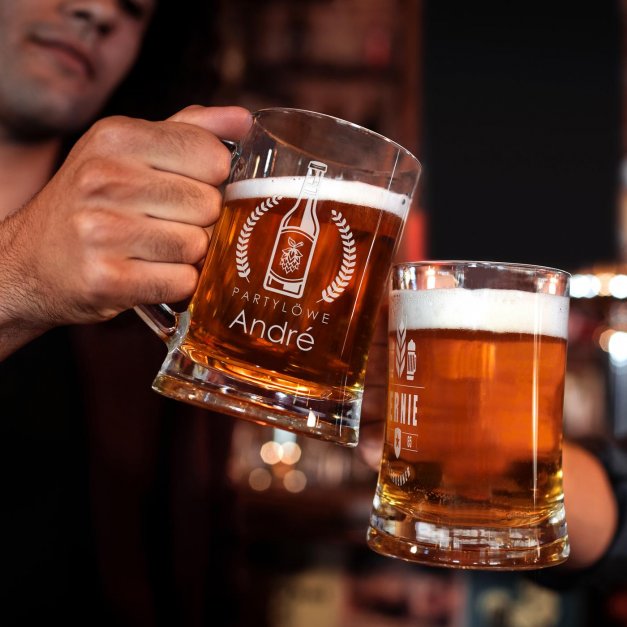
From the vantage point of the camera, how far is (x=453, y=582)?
8.36 ft

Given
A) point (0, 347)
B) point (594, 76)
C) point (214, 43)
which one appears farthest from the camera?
point (594, 76)

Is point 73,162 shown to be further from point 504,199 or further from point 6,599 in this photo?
point 504,199

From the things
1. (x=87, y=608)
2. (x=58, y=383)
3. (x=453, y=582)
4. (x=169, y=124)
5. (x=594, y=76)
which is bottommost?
(x=87, y=608)

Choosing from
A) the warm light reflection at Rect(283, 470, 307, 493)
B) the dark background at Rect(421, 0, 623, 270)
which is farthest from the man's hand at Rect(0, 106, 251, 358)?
the dark background at Rect(421, 0, 623, 270)

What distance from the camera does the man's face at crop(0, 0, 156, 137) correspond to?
157cm

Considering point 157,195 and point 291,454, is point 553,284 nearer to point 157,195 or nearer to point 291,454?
point 157,195

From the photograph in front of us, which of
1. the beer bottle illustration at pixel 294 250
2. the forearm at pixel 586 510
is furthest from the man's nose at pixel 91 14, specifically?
the forearm at pixel 586 510

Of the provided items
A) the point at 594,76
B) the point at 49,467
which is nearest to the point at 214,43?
the point at 49,467

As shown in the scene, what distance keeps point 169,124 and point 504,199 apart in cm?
371

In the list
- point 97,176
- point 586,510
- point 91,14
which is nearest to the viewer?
point 97,176

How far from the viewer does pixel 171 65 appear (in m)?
2.08

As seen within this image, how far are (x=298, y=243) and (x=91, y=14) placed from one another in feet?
3.51

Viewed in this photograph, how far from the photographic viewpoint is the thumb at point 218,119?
0.84m

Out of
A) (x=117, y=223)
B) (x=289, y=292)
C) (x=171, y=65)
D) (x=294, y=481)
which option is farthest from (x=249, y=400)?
(x=294, y=481)
